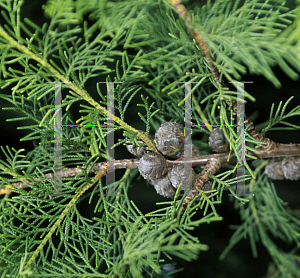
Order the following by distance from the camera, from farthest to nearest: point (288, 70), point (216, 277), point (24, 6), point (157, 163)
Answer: point (216, 277), point (24, 6), point (157, 163), point (288, 70)

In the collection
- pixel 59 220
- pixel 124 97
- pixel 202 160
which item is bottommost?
pixel 59 220

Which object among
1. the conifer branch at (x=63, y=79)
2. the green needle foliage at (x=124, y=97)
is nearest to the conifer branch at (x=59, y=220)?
the green needle foliage at (x=124, y=97)

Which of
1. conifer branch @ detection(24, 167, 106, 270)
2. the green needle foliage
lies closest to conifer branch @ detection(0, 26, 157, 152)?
the green needle foliage

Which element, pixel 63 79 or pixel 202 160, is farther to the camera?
pixel 202 160

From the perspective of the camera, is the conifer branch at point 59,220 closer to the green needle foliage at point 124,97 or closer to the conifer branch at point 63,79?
the green needle foliage at point 124,97

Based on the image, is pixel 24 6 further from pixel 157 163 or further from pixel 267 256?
pixel 267 256

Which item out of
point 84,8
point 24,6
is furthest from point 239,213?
point 24,6

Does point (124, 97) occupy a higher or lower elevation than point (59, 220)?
higher

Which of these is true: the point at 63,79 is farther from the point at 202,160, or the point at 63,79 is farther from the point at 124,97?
the point at 202,160

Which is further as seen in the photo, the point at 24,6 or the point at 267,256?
the point at 267,256

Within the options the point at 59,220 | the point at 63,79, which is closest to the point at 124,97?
the point at 63,79

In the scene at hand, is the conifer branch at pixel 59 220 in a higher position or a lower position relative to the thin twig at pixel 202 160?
lower
